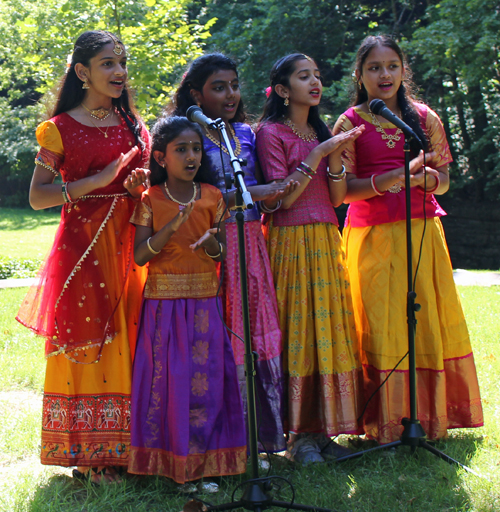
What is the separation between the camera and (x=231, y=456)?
9.55 feet

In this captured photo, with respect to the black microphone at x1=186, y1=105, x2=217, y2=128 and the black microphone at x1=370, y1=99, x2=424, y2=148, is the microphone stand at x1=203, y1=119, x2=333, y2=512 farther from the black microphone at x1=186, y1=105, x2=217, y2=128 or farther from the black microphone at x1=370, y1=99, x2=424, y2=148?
the black microphone at x1=370, y1=99, x2=424, y2=148

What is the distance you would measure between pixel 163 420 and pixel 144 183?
1.16 metres

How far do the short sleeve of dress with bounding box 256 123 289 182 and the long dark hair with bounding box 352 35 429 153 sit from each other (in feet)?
2.06

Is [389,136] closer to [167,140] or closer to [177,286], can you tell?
[167,140]

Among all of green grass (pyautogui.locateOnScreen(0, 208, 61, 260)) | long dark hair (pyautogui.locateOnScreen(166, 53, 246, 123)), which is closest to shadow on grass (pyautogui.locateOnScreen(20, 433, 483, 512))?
long dark hair (pyautogui.locateOnScreen(166, 53, 246, 123))

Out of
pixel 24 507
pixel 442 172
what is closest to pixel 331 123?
pixel 442 172

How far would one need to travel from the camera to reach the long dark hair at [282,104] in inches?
130

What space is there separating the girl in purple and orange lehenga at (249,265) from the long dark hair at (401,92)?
0.77m

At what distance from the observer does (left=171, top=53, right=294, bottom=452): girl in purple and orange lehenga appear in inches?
121

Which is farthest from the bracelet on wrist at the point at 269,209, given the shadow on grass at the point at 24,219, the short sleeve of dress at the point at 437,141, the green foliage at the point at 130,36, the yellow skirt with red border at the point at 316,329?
the shadow on grass at the point at 24,219

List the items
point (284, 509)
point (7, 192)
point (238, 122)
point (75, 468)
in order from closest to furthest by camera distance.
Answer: point (284, 509)
point (75, 468)
point (238, 122)
point (7, 192)

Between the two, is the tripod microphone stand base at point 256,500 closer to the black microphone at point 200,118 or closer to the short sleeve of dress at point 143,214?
the short sleeve of dress at point 143,214

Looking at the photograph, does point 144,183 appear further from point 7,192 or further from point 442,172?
point 7,192

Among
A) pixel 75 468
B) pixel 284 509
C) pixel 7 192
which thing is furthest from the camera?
pixel 7 192
